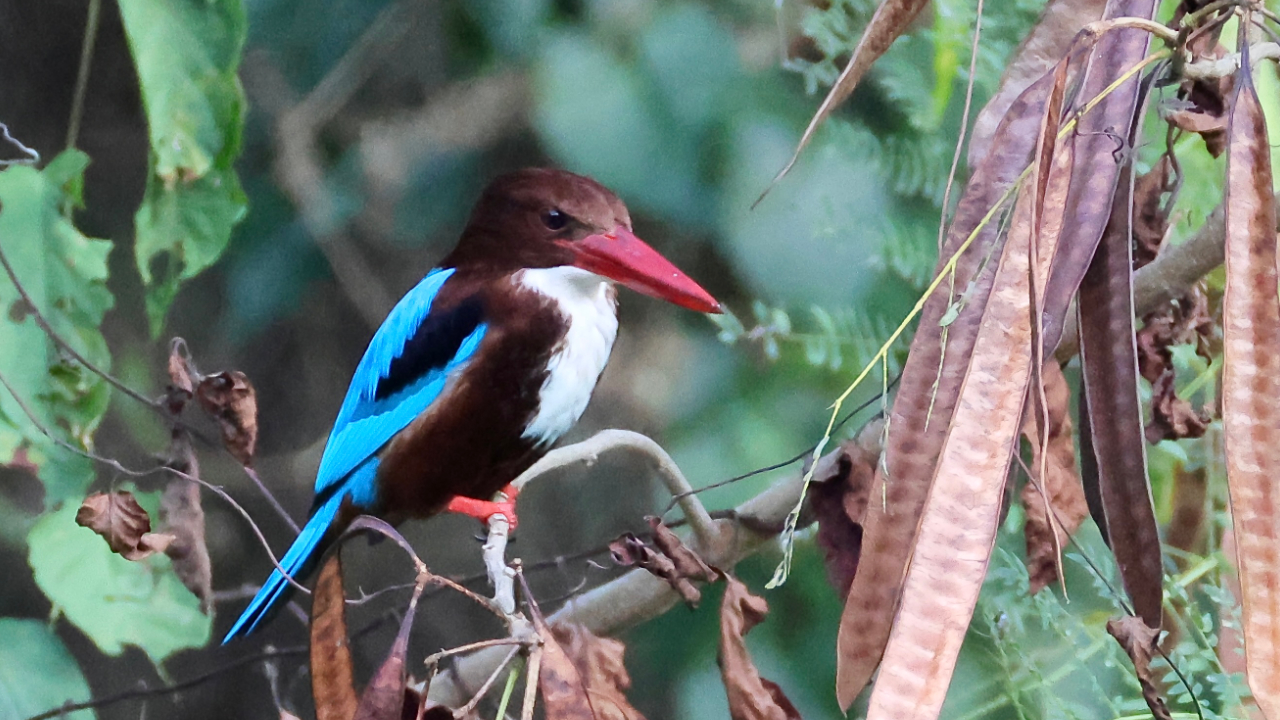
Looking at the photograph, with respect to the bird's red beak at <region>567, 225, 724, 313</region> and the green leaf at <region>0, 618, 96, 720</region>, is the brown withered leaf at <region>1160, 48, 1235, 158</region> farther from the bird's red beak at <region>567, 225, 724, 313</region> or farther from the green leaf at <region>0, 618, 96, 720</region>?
the green leaf at <region>0, 618, 96, 720</region>

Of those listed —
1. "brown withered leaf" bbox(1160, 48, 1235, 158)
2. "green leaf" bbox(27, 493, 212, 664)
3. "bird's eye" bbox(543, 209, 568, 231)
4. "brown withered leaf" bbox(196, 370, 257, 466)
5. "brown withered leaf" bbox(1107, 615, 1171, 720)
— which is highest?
"brown withered leaf" bbox(1160, 48, 1235, 158)

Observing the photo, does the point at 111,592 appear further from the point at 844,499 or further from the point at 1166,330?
the point at 1166,330

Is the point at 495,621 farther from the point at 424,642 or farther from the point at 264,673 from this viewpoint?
the point at 264,673

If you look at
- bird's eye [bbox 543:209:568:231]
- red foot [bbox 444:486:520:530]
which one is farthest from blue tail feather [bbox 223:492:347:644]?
bird's eye [bbox 543:209:568:231]

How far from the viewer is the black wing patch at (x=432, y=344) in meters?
0.88

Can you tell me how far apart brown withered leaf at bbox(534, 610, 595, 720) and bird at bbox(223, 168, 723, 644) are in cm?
23

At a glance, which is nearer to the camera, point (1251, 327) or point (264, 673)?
point (1251, 327)

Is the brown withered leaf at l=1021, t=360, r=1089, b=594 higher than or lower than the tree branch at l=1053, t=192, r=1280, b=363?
lower

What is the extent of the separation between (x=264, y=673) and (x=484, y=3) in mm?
648

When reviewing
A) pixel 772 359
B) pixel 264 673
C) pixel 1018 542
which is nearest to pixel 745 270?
pixel 772 359

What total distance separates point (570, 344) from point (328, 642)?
1.05 ft

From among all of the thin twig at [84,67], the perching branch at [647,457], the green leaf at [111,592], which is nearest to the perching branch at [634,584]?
the perching branch at [647,457]

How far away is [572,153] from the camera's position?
36.0 inches

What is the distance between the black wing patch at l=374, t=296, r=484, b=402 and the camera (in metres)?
0.88
